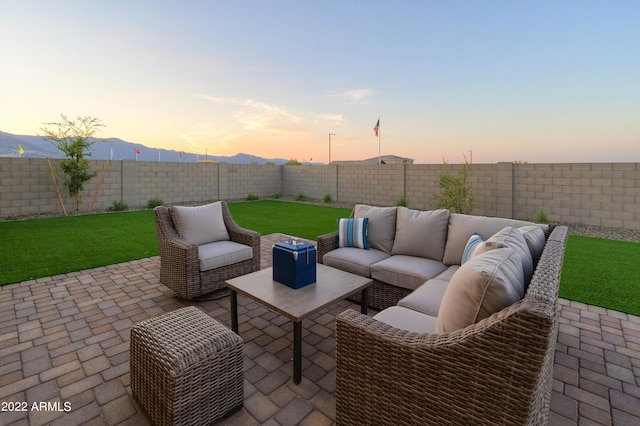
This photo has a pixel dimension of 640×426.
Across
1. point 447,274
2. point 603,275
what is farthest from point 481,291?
point 603,275

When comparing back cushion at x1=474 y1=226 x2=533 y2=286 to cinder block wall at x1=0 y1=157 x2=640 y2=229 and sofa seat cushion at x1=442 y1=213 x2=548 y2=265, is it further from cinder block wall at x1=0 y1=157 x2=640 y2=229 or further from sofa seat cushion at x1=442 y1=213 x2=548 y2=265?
cinder block wall at x1=0 y1=157 x2=640 y2=229

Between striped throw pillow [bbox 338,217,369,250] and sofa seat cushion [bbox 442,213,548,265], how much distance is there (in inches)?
35.1

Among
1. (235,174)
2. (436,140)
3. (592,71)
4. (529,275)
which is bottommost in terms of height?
(529,275)

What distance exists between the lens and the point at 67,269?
409cm

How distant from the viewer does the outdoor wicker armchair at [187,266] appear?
3.13 metres

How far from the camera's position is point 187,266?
122 inches

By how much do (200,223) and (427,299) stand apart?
270 centimetres

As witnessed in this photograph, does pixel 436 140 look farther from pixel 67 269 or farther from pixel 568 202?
pixel 67 269

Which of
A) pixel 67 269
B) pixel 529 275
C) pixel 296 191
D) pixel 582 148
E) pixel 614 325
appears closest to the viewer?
pixel 529 275

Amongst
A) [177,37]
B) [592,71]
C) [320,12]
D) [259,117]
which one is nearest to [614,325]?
[592,71]

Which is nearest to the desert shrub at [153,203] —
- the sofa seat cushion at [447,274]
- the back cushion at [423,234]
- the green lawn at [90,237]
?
the green lawn at [90,237]

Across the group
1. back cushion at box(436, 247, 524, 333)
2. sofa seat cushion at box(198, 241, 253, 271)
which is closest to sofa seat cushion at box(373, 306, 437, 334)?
back cushion at box(436, 247, 524, 333)

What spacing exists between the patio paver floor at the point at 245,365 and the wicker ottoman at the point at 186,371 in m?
0.15

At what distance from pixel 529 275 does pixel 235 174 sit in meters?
12.7
